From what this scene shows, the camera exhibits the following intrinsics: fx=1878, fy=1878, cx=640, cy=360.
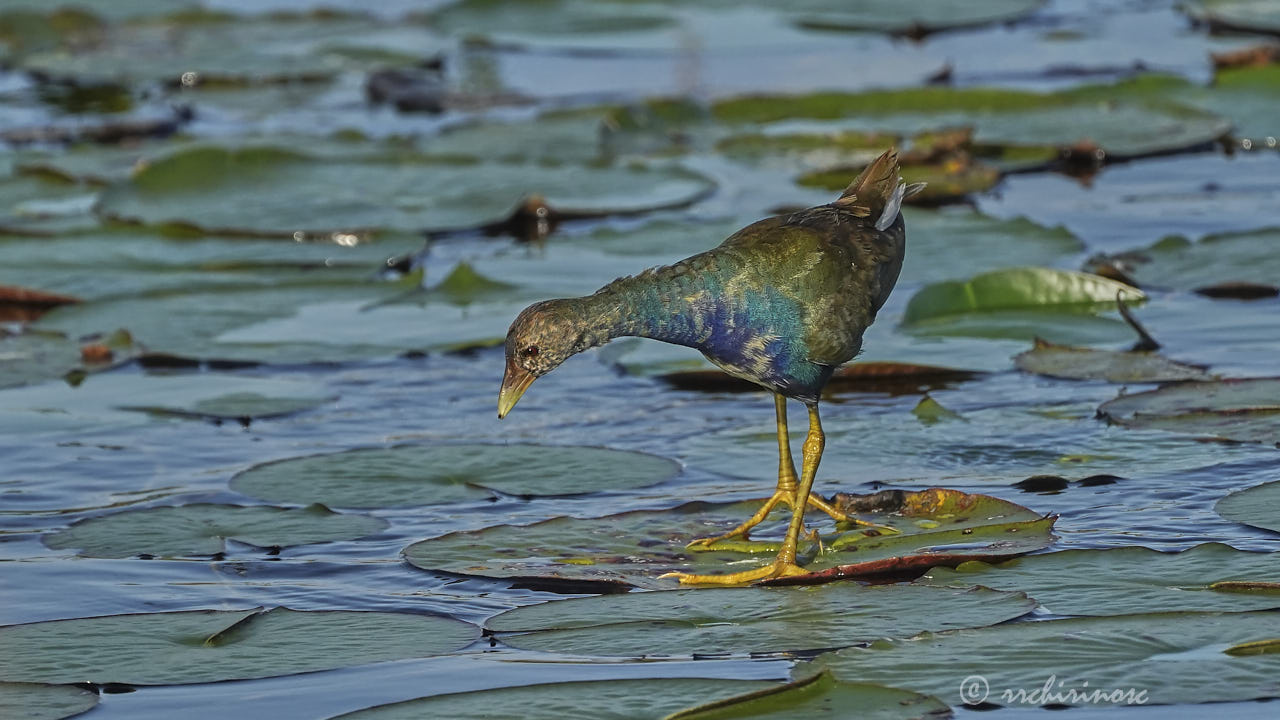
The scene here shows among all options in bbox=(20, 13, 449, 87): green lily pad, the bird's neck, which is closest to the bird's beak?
the bird's neck

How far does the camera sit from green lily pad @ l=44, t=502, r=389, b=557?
14.5 ft

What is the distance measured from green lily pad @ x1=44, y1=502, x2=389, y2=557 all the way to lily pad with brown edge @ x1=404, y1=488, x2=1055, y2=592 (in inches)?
12.3

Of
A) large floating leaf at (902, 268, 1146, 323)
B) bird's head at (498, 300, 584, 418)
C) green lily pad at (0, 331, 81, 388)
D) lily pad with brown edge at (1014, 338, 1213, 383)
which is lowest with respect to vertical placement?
lily pad with brown edge at (1014, 338, 1213, 383)

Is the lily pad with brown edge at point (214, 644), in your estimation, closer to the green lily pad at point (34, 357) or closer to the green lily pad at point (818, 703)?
the green lily pad at point (818, 703)

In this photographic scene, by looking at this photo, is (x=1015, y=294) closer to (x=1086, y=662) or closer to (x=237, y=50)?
(x=1086, y=662)

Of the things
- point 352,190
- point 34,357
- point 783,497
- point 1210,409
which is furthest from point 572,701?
point 352,190

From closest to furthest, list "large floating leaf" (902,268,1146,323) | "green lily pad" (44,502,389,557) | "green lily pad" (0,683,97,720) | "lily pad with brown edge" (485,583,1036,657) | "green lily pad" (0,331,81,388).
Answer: "green lily pad" (0,683,97,720) → "lily pad with brown edge" (485,583,1036,657) → "green lily pad" (44,502,389,557) → "green lily pad" (0,331,81,388) → "large floating leaf" (902,268,1146,323)

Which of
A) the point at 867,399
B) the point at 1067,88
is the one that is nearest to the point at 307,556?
the point at 867,399

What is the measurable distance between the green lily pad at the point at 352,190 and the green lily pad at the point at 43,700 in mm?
4363

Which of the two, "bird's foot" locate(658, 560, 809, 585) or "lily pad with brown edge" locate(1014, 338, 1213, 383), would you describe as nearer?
"bird's foot" locate(658, 560, 809, 585)

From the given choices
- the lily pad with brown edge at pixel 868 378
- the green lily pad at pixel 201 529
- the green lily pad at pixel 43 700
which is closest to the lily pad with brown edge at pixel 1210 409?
the lily pad with brown edge at pixel 868 378

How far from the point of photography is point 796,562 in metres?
4.02

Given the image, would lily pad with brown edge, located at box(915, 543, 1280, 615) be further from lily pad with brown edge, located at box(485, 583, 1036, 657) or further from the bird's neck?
the bird's neck

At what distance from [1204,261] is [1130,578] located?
295 centimetres
